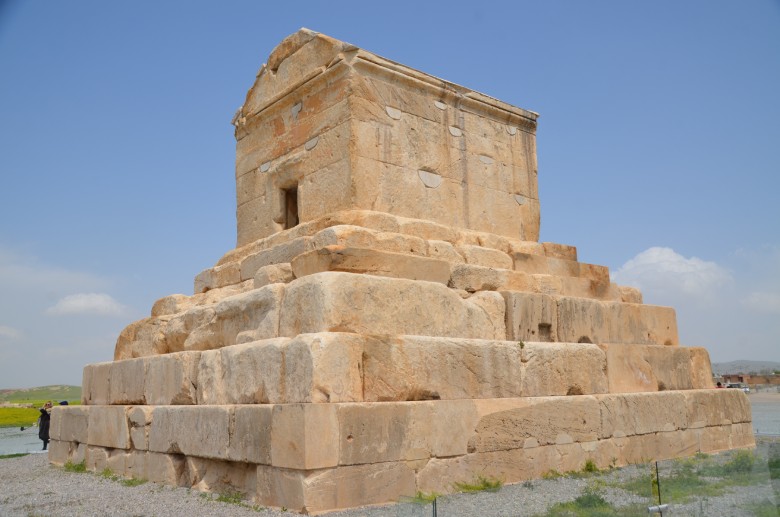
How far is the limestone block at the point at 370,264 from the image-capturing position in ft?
19.3

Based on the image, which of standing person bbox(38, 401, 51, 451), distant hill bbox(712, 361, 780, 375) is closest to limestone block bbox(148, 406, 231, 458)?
standing person bbox(38, 401, 51, 451)

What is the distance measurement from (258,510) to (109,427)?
140 inches

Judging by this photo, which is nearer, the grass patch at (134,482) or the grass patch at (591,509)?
the grass patch at (591,509)

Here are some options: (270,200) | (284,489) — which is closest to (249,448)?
(284,489)

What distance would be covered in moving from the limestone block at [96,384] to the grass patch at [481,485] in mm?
4775

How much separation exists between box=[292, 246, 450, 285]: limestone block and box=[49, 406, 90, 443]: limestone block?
4.19 m

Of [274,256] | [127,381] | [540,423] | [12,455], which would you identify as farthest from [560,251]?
[12,455]

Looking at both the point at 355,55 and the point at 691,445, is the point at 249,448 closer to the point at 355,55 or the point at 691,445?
the point at 355,55

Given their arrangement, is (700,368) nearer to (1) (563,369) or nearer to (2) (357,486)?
(1) (563,369)

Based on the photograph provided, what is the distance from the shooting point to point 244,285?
760 cm

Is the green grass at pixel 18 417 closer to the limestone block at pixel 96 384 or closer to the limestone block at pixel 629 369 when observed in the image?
the limestone block at pixel 96 384

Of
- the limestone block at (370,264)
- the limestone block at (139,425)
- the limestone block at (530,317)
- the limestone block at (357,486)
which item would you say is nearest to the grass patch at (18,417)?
the limestone block at (139,425)

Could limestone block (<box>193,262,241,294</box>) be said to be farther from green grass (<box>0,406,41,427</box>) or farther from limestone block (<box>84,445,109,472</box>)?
green grass (<box>0,406,41,427</box>)

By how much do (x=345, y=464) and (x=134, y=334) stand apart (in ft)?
14.5
